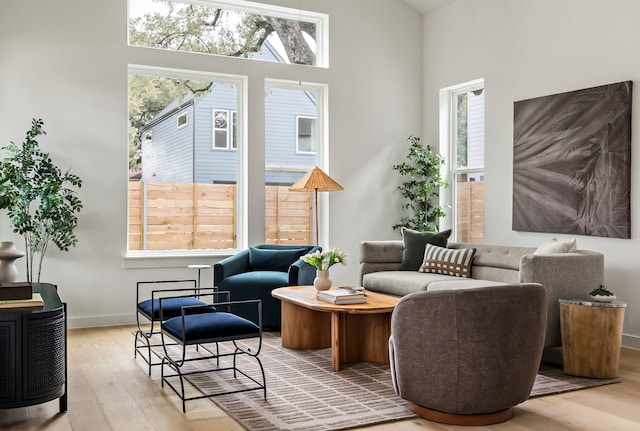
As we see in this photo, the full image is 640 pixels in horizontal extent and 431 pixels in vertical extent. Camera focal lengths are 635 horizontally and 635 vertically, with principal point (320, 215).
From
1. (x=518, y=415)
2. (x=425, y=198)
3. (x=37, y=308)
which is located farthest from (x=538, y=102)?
(x=37, y=308)

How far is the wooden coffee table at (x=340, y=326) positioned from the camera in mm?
4301

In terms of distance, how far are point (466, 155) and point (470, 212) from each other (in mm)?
651

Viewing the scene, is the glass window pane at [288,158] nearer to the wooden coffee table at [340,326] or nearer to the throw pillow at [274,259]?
the throw pillow at [274,259]

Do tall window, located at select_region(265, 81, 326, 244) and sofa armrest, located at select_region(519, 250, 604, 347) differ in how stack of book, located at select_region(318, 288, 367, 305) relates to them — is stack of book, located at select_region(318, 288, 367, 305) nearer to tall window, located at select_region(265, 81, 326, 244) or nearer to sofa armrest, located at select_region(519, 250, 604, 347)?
sofa armrest, located at select_region(519, 250, 604, 347)

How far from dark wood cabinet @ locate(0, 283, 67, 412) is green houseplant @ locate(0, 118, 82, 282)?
2.40 metres

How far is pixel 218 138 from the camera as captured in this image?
6.75 meters

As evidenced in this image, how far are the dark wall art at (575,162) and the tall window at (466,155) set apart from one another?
2.40 feet

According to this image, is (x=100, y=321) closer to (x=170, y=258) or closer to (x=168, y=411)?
(x=170, y=258)

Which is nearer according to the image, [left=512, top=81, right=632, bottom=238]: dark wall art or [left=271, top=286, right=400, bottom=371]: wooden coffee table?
[left=271, top=286, right=400, bottom=371]: wooden coffee table

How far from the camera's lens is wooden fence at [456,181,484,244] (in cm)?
681

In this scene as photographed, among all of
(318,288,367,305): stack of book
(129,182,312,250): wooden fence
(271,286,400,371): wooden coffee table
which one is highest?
(129,182,312,250): wooden fence

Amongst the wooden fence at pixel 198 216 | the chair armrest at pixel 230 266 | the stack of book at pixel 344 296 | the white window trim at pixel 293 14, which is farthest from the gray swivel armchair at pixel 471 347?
the white window trim at pixel 293 14

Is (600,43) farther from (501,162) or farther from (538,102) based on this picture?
(501,162)

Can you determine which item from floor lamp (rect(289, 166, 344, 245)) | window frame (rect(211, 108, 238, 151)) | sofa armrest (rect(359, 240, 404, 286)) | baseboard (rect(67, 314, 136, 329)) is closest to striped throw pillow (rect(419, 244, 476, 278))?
sofa armrest (rect(359, 240, 404, 286))
